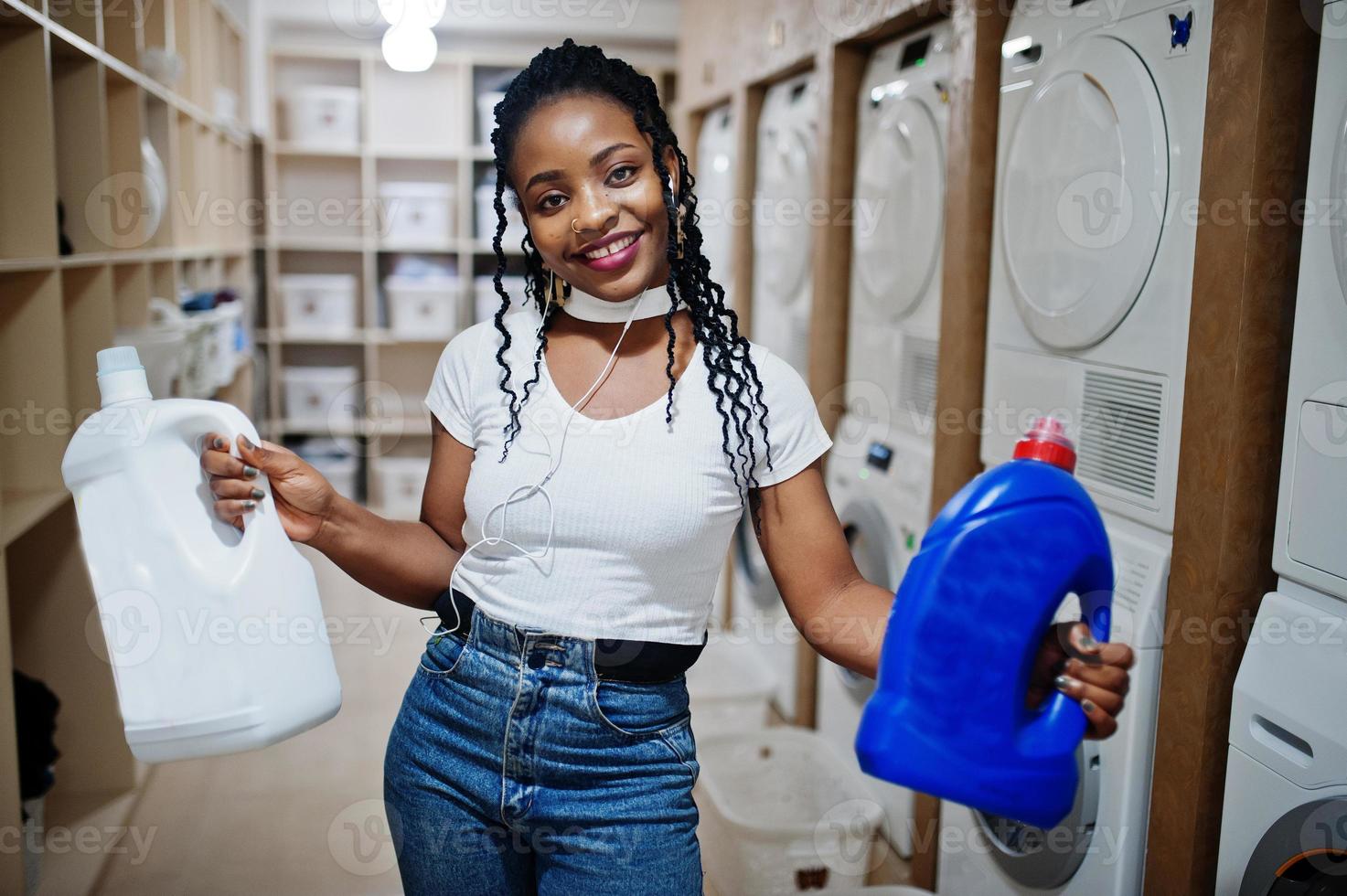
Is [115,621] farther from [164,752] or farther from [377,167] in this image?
[377,167]

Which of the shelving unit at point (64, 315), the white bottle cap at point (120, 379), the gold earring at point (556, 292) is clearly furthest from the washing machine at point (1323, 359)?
the shelving unit at point (64, 315)

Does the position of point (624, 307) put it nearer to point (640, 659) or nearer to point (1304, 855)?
point (640, 659)

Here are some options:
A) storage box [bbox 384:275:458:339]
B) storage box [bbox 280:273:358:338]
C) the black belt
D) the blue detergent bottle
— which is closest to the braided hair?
the black belt

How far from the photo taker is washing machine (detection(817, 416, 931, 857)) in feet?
7.99

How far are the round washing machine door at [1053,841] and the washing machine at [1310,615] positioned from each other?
284 mm

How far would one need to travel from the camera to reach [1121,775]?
1652 millimetres

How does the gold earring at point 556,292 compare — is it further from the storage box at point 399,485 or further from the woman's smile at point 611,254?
the storage box at point 399,485

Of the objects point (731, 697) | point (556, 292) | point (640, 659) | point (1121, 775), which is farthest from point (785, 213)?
point (640, 659)

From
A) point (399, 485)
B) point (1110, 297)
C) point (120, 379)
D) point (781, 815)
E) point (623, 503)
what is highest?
point (1110, 297)

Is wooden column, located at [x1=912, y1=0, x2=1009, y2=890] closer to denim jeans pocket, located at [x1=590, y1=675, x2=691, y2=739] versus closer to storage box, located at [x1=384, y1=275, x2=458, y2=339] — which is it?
denim jeans pocket, located at [x1=590, y1=675, x2=691, y2=739]

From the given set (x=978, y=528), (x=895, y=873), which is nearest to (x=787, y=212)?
(x=895, y=873)

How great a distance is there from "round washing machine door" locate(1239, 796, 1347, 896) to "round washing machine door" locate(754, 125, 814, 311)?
2048mm

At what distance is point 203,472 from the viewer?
1145mm

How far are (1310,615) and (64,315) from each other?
8.30ft
